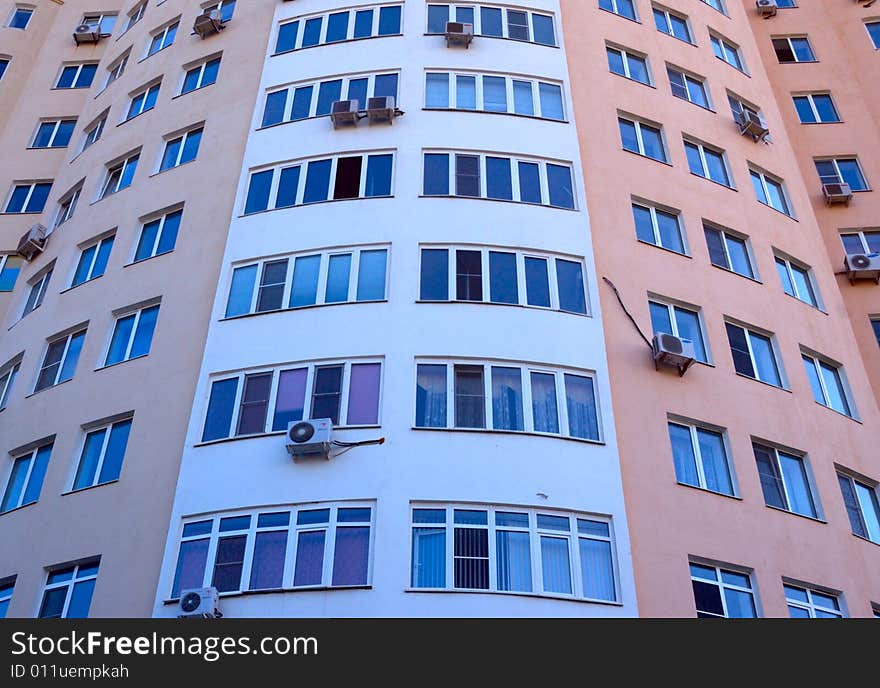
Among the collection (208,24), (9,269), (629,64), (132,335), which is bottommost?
(132,335)

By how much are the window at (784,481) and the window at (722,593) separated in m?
1.97

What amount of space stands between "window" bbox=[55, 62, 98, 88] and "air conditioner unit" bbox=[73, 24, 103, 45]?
86cm

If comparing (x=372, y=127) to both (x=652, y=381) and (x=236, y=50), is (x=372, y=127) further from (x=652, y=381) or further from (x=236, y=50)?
(x=652, y=381)

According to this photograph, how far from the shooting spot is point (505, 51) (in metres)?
23.3

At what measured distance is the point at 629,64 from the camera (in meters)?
25.2

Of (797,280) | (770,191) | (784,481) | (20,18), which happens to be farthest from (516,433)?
(20,18)

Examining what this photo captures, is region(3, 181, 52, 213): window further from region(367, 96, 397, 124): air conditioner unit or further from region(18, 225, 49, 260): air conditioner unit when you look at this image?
region(367, 96, 397, 124): air conditioner unit

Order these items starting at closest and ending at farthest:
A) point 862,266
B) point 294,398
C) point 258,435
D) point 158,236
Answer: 1. point 258,435
2. point 294,398
3. point 158,236
4. point 862,266

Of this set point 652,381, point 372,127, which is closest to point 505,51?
point 372,127

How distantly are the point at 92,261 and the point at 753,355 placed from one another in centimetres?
1545

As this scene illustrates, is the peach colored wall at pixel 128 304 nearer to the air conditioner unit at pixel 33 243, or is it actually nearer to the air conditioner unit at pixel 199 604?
the air conditioner unit at pixel 33 243

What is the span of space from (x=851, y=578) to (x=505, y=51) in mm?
14243

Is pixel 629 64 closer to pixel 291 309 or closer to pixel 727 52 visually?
pixel 727 52

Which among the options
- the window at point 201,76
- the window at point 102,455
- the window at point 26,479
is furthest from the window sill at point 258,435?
the window at point 201,76
